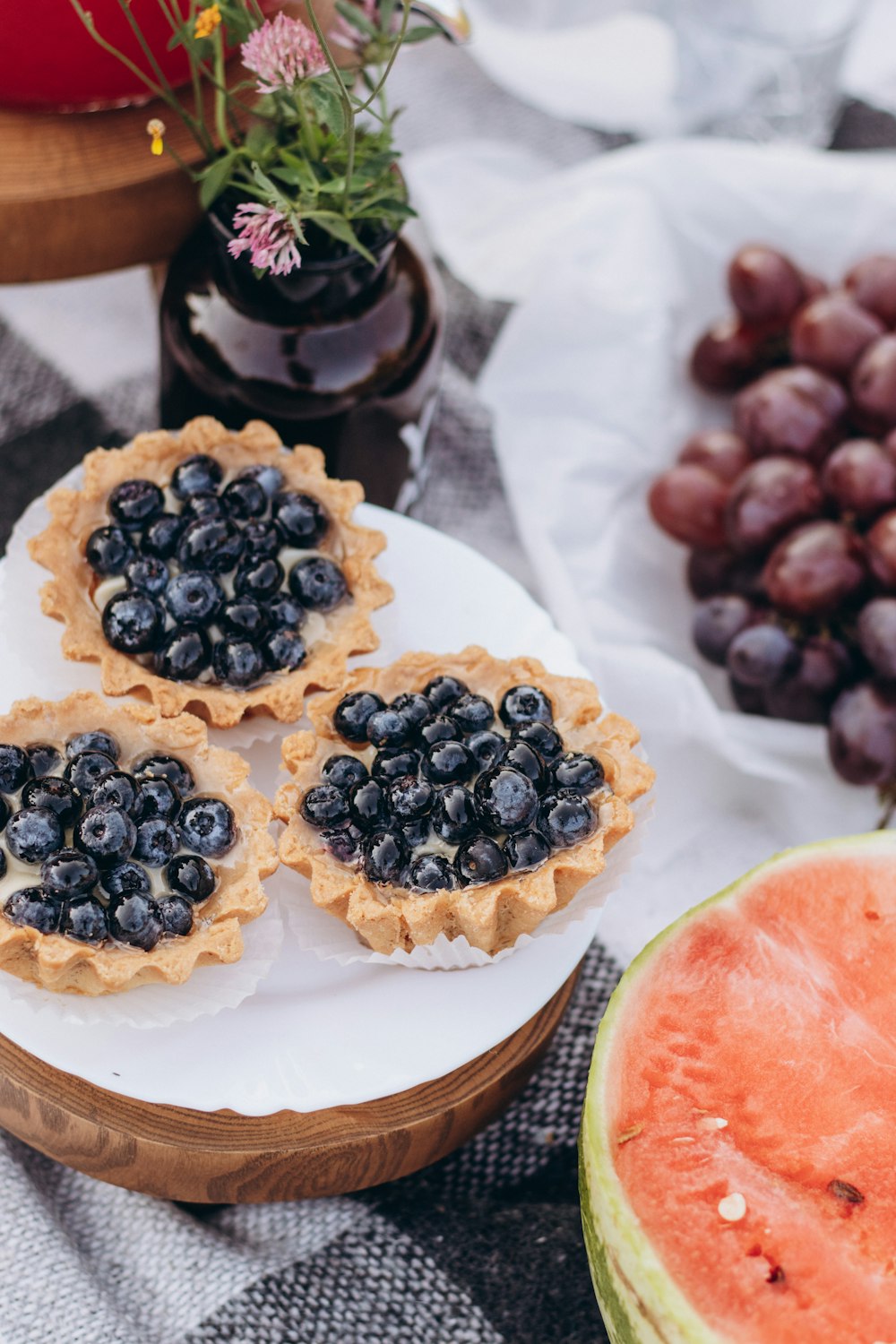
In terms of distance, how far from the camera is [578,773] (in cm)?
117

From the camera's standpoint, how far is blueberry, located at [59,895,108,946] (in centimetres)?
106

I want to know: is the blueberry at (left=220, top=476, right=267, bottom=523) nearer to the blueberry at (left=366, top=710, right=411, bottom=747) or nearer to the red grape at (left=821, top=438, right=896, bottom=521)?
the blueberry at (left=366, top=710, right=411, bottom=747)

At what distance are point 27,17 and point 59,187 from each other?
166mm

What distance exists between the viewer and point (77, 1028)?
1.12 m

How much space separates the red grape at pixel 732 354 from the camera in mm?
1781

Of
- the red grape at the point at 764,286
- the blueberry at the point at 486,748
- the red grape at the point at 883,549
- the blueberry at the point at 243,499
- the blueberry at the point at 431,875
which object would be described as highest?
the red grape at the point at 764,286

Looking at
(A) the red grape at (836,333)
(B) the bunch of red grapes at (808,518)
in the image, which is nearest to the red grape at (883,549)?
(B) the bunch of red grapes at (808,518)

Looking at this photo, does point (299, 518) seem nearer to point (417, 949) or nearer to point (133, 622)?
point (133, 622)

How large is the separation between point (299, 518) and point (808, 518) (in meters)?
0.61

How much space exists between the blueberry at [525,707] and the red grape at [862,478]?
1.73 feet

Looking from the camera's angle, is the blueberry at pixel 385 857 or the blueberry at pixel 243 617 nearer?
the blueberry at pixel 385 857

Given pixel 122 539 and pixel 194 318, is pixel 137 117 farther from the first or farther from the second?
pixel 122 539

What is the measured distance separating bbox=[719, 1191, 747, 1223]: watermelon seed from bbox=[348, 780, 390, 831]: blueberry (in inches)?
15.9

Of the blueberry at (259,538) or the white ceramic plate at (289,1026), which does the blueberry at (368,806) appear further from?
the blueberry at (259,538)
